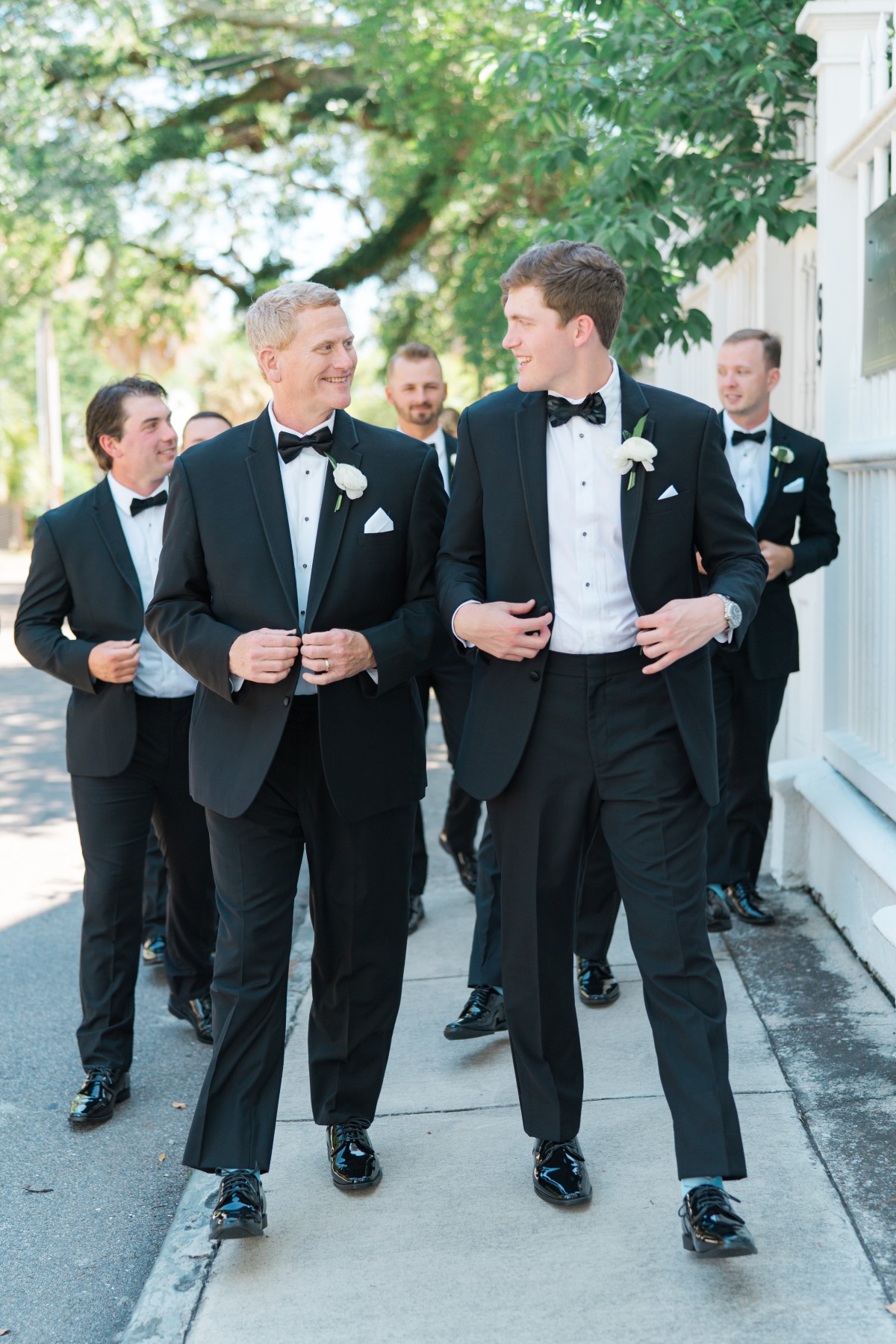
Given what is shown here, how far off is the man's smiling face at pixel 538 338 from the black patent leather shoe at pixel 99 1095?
261cm

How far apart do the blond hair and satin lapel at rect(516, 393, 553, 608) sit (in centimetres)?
57

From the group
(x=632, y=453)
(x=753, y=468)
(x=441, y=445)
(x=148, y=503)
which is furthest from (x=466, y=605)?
(x=441, y=445)

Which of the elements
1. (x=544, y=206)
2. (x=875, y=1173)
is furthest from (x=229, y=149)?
(x=875, y=1173)

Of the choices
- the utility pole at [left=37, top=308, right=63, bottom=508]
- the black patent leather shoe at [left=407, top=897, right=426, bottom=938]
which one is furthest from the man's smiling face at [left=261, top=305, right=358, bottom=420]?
the utility pole at [left=37, top=308, right=63, bottom=508]

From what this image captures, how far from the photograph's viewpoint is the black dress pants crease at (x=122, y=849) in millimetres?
4547

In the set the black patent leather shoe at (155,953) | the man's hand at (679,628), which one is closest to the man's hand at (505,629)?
the man's hand at (679,628)

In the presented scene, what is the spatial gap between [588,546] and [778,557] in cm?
217

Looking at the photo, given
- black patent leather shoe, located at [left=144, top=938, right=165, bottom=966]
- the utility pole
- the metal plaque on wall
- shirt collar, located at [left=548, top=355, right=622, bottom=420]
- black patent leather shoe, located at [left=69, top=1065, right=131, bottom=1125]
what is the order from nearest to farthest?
shirt collar, located at [left=548, top=355, right=622, bottom=420] → black patent leather shoe, located at [left=69, top=1065, right=131, bottom=1125] → the metal plaque on wall → black patent leather shoe, located at [left=144, top=938, right=165, bottom=966] → the utility pole

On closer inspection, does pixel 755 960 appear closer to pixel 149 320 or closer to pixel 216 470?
pixel 216 470

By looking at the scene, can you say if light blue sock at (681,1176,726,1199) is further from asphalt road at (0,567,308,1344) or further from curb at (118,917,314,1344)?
asphalt road at (0,567,308,1344)

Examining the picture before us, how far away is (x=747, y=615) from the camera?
11.0 feet

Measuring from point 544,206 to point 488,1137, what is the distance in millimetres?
11865

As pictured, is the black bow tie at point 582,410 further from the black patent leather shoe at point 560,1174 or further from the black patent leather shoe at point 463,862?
the black patent leather shoe at point 463,862

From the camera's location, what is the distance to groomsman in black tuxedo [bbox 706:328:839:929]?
18.0ft
